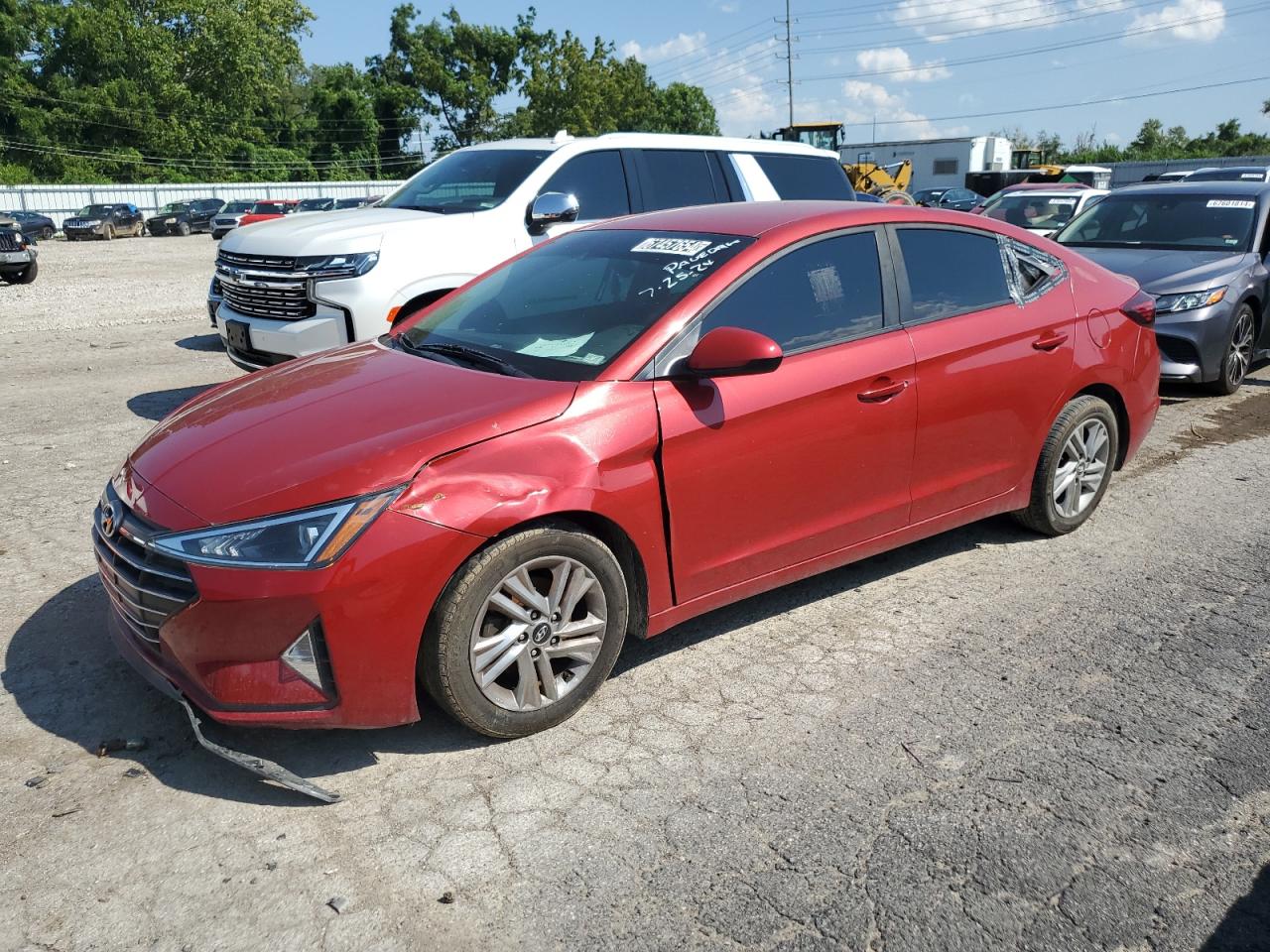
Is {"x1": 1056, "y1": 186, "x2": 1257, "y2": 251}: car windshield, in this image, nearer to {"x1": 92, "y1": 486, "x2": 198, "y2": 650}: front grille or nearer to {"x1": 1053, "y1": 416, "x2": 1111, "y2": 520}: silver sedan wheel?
{"x1": 1053, "y1": 416, "x2": 1111, "y2": 520}: silver sedan wheel

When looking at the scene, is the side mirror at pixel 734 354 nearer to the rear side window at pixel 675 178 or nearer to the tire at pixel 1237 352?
the rear side window at pixel 675 178

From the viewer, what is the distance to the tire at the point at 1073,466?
501 centimetres

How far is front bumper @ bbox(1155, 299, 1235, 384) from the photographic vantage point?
27.0ft

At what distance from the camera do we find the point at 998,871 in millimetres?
2812

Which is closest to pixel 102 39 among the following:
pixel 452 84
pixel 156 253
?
pixel 452 84

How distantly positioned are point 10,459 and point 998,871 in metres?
6.34

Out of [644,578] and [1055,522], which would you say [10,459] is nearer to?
[644,578]

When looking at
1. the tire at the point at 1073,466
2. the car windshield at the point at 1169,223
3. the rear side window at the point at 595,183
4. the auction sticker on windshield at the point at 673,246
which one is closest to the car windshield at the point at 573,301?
the auction sticker on windshield at the point at 673,246

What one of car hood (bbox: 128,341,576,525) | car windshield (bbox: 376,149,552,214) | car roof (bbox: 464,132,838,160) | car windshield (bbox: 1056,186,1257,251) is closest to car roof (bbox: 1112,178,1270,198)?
car windshield (bbox: 1056,186,1257,251)

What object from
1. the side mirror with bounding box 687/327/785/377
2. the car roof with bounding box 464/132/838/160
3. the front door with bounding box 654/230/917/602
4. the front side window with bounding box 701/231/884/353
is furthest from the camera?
the car roof with bounding box 464/132/838/160

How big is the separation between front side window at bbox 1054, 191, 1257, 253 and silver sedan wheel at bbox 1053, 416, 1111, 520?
4820 millimetres

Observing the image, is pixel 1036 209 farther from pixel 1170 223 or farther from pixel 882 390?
pixel 882 390

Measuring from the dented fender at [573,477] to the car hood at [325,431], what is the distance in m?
0.06

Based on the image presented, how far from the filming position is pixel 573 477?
3.36 m
